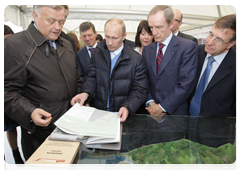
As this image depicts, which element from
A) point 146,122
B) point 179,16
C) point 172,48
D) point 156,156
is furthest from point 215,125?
point 179,16

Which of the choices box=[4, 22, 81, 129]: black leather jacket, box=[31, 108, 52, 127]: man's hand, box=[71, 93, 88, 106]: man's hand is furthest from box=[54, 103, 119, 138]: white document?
box=[4, 22, 81, 129]: black leather jacket

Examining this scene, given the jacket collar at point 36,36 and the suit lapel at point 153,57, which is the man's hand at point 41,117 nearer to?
the jacket collar at point 36,36

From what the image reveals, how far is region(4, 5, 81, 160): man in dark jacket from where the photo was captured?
1.16 metres

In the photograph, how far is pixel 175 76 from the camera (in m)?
1.62

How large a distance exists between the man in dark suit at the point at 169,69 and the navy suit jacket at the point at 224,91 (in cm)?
17

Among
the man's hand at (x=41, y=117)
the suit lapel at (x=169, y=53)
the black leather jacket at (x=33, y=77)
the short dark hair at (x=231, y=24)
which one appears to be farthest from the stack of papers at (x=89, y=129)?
the short dark hair at (x=231, y=24)

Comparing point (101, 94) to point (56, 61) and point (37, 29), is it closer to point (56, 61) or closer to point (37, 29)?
point (56, 61)

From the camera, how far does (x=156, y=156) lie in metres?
0.87

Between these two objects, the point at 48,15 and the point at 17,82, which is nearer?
the point at 17,82

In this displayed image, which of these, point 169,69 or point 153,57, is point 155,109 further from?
point 153,57

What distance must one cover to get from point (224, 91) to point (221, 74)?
16 centimetres

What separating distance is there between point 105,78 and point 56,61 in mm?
483

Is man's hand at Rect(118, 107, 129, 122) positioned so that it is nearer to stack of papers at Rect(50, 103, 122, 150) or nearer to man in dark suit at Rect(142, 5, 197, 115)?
stack of papers at Rect(50, 103, 122, 150)

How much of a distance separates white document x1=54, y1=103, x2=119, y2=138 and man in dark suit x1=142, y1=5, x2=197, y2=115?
2.21 feet
